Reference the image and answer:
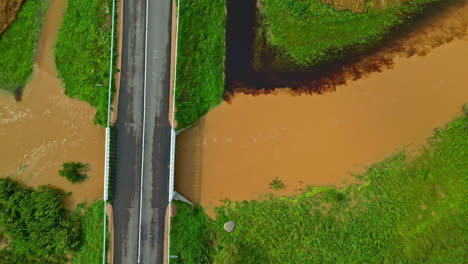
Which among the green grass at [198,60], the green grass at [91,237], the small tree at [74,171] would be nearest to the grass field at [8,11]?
the small tree at [74,171]

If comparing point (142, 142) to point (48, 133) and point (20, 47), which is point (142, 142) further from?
point (20, 47)

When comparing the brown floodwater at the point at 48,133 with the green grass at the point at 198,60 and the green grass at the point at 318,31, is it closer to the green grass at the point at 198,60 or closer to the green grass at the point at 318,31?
the green grass at the point at 198,60

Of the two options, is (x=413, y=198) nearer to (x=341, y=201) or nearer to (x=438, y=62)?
(x=341, y=201)

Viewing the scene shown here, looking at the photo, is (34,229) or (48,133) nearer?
(34,229)

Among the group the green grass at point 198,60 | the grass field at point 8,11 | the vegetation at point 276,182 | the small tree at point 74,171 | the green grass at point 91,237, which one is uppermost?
the grass field at point 8,11

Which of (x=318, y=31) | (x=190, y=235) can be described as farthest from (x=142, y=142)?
(x=318, y=31)
